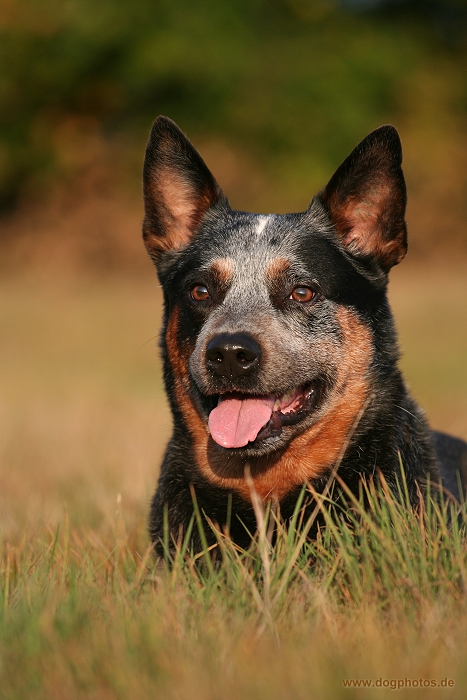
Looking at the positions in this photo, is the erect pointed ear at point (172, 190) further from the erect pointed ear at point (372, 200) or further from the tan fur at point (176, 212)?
the erect pointed ear at point (372, 200)

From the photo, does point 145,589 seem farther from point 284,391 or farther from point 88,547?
point 284,391

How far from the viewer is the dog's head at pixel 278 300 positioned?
3.66m

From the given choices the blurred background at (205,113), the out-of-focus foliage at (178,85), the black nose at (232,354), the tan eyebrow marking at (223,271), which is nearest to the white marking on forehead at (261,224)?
the tan eyebrow marking at (223,271)

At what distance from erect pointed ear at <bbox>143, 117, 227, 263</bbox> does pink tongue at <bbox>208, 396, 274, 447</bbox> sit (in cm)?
107

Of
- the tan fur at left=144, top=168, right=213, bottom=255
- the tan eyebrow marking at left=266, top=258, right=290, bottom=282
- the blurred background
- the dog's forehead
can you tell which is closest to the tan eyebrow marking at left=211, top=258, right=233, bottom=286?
the dog's forehead

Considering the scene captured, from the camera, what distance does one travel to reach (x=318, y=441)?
377 centimetres

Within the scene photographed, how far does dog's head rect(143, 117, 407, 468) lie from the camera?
3664 mm

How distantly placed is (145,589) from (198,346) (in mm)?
1208

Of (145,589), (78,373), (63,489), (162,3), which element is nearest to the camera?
(145,589)

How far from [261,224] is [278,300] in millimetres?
464

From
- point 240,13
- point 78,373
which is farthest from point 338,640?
point 240,13

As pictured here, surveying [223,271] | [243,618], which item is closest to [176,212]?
[223,271]

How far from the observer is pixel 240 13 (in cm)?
2817

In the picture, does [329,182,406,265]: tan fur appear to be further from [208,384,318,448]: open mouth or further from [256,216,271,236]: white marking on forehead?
[208,384,318,448]: open mouth
